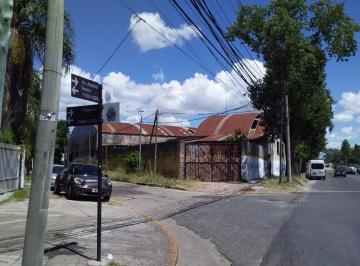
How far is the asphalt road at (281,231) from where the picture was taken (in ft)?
33.2

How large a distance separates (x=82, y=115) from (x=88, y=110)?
0.46 ft

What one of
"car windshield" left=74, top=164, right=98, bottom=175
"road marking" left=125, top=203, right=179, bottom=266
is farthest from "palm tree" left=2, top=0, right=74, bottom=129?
"road marking" left=125, top=203, right=179, bottom=266

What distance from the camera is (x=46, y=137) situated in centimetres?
664

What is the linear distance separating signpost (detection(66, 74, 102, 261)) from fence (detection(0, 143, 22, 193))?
416 inches

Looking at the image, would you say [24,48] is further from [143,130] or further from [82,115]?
[143,130]

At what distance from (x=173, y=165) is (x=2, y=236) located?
92.7 feet

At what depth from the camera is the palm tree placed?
62.1ft

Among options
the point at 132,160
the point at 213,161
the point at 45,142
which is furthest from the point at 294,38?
the point at 45,142

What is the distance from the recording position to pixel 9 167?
1998 cm

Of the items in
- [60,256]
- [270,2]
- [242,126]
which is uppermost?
[270,2]

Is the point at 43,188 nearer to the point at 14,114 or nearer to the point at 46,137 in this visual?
the point at 46,137

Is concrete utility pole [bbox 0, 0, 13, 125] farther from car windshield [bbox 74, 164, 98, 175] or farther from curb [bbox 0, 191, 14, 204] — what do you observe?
car windshield [bbox 74, 164, 98, 175]

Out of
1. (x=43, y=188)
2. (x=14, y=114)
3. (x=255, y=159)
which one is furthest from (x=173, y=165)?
(x=43, y=188)

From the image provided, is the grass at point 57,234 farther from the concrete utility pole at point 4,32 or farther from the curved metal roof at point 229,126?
the curved metal roof at point 229,126
